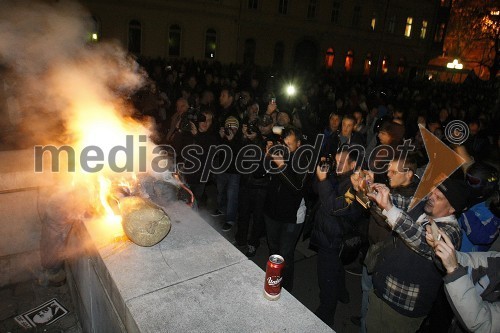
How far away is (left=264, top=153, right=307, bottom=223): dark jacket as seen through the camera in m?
4.26

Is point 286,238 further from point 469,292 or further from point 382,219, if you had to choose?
point 469,292

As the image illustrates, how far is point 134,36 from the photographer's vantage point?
24062 millimetres

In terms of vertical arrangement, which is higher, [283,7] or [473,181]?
[283,7]

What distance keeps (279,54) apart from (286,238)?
1157 inches

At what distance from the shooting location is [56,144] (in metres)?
4.29

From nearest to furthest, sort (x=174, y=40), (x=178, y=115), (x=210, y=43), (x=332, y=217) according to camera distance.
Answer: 1. (x=332, y=217)
2. (x=178, y=115)
3. (x=174, y=40)
4. (x=210, y=43)

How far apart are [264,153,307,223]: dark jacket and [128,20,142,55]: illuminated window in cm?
2311

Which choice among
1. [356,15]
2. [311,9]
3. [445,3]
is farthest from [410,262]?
[445,3]

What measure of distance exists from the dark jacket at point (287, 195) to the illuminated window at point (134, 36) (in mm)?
23110

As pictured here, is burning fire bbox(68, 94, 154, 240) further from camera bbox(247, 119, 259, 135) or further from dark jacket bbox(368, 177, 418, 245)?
dark jacket bbox(368, 177, 418, 245)

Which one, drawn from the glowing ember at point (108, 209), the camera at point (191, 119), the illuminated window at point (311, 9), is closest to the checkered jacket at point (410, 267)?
the glowing ember at point (108, 209)

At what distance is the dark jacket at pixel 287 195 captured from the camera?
426cm

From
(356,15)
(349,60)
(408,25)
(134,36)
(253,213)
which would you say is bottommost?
(253,213)

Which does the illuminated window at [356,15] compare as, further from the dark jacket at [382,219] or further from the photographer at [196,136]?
the dark jacket at [382,219]
